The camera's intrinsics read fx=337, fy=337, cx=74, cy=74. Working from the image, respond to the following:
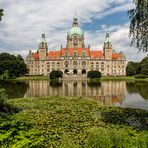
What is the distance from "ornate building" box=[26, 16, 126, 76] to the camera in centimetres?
14900

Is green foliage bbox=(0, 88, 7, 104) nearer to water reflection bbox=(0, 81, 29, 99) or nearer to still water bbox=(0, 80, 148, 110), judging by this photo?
still water bbox=(0, 80, 148, 110)

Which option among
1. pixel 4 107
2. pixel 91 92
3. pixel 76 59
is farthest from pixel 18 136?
pixel 76 59

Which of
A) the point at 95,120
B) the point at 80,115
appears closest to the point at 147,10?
the point at 95,120

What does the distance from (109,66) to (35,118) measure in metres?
136

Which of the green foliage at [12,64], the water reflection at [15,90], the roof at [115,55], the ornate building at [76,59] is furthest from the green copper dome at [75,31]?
the water reflection at [15,90]

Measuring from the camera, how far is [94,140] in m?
7.29

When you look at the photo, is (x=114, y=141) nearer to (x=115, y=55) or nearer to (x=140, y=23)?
(x=140, y=23)

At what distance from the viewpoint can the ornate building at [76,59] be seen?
5866 inches

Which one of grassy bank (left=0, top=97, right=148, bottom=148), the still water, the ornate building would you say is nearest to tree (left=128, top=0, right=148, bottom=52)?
grassy bank (left=0, top=97, right=148, bottom=148)

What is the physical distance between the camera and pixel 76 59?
14912 cm

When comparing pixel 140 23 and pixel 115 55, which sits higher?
pixel 115 55

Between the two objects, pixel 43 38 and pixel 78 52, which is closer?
pixel 78 52

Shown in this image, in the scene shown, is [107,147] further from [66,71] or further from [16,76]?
[66,71]

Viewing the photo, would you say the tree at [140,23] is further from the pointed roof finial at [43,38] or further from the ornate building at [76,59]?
the pointed roof finial at [43,38]
